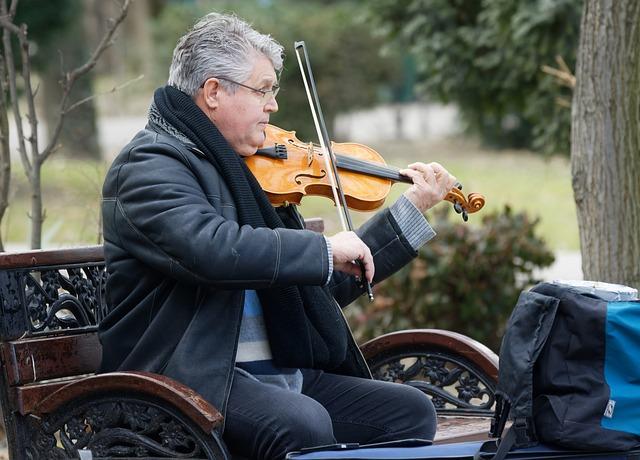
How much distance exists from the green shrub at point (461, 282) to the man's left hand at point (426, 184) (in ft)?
8.28

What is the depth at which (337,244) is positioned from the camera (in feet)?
9.12

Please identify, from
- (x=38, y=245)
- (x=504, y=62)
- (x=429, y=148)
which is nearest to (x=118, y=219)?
(x=38, y=245)

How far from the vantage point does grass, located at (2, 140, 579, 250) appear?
6219 mm

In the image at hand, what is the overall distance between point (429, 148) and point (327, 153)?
53.6ft

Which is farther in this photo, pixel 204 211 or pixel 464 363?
pixel 464 363

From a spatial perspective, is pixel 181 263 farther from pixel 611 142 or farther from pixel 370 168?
pixel 611 142

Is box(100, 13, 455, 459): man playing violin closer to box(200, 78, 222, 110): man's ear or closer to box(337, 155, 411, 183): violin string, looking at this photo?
box(200, 78, 222, 110): man's ear

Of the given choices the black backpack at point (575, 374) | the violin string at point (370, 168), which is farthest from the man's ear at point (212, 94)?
the black backpack at point (575, 374)

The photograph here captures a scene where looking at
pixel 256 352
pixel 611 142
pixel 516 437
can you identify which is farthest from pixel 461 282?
pixel 516 437

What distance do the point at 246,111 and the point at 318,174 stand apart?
0.32 metres

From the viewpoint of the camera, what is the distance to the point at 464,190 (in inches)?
475

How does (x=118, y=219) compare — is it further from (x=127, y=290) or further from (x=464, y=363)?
(x=464, y=363)

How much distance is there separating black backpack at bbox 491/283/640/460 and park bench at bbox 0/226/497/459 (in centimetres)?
57

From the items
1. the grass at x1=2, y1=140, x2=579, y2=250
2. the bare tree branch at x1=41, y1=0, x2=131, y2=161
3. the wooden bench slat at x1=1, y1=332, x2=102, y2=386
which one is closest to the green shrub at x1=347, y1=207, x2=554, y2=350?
the grass at x1=2, y1=140, x2=579, y2=250
